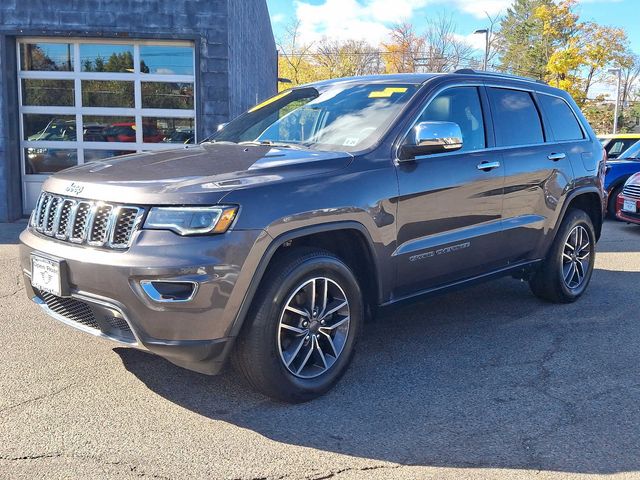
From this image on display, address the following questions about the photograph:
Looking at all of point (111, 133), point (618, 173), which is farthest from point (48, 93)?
point (618, 173)

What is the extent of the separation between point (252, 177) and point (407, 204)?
113 centimetres

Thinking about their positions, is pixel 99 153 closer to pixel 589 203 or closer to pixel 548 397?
pixel 589 203

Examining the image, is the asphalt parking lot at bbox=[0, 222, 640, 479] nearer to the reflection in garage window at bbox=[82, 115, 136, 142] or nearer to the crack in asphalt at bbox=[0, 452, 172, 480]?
the crack in asphalt at bbox=[0, 452, 172, 480]

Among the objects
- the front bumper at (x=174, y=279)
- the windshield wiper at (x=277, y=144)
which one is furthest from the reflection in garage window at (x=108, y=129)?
the front bumper at (x=174, y=279)

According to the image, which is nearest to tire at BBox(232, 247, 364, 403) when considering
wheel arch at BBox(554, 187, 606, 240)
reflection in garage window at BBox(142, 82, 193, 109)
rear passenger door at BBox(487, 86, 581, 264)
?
rear passenger door at BBox(487, 86, 581, 264)

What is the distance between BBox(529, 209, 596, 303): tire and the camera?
5531mm

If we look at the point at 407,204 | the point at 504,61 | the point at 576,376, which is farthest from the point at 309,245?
the point at 504,61

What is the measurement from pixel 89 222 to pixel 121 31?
8.00m

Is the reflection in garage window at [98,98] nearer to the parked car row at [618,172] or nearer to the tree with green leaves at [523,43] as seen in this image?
the parked car row at [618,172]

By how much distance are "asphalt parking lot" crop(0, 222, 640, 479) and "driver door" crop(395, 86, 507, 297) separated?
637 mm

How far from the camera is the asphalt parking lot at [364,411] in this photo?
2.98 m

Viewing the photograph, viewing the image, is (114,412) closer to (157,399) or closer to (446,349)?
(157,399)

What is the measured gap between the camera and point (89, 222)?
10.9 ft

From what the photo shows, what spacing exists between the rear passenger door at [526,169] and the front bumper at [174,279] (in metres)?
2.51
